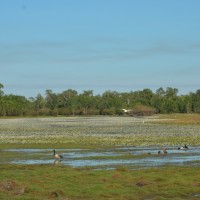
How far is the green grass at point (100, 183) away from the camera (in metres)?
22.1

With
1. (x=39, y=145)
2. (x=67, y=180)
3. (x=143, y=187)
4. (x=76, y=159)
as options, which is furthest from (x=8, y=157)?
(x=143, y=187)

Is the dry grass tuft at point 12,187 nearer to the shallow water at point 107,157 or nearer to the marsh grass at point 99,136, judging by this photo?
the shallow water at point 107,157

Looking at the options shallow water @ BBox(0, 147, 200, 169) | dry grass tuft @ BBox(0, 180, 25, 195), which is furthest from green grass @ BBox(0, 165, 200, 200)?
shallow water @ BBox(0, 147, 200, 169)

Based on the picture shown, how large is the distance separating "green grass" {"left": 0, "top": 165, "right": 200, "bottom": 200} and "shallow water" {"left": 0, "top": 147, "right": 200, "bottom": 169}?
14.7ft

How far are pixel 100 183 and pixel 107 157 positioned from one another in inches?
532

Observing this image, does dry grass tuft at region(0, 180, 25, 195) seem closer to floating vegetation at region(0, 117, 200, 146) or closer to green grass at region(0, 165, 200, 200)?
green grass at region(0, 165, 200, 200)

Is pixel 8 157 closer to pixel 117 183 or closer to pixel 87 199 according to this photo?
pixel 117 183

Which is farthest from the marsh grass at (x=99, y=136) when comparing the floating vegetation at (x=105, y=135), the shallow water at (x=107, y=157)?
the shallow water at (x=107, y=157)

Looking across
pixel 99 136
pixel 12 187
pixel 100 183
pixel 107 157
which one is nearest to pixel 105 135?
pixel 99 136

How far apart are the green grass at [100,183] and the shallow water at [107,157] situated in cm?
449

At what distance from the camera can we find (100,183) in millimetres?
24688

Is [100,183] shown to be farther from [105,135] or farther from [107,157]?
[105,135]

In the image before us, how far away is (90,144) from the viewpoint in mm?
51031

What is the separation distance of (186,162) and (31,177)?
41.0ft
